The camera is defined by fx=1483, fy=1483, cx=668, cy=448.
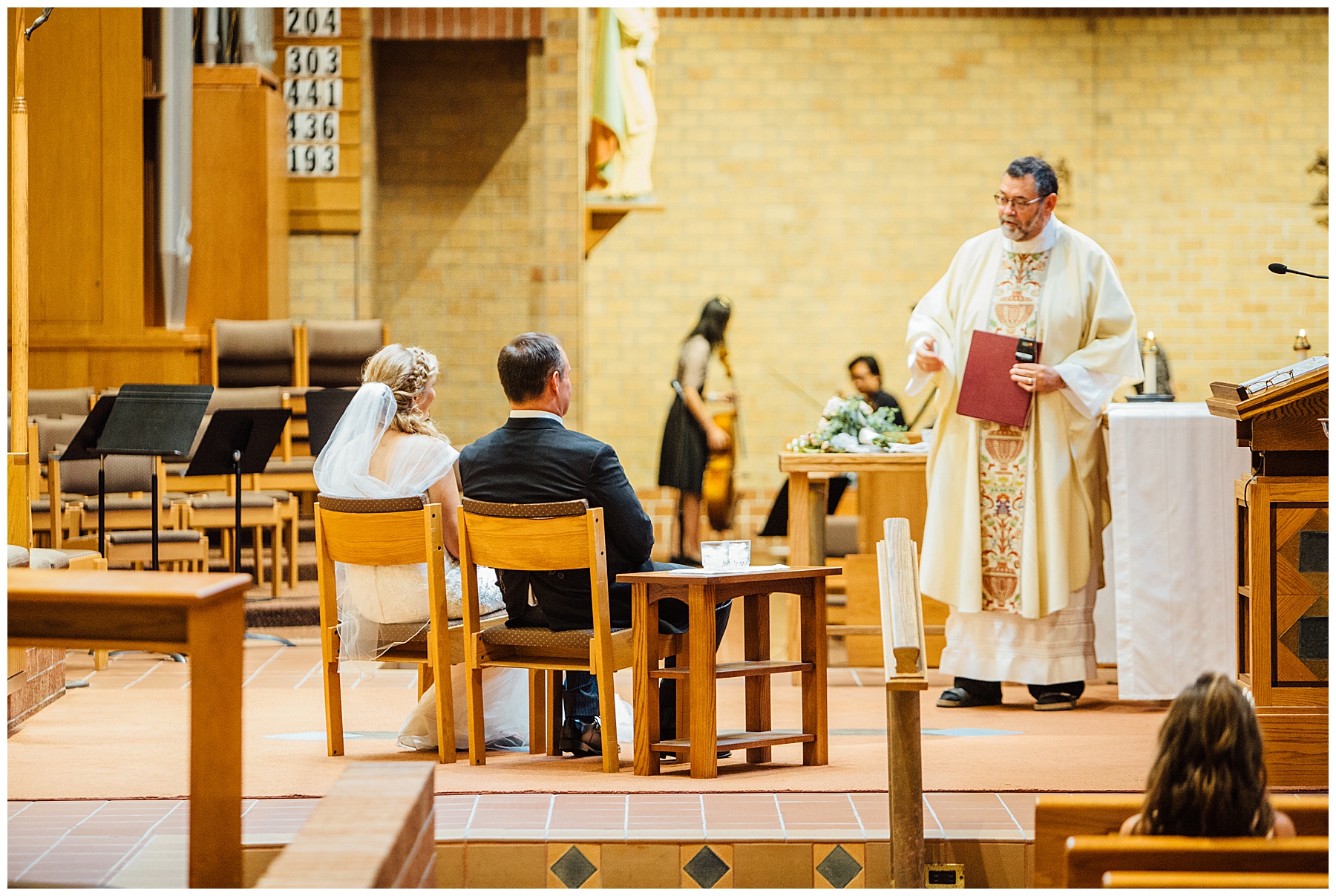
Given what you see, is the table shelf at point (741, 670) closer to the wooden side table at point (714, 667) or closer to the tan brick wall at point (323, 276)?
the wooden side table at point (714, 667)

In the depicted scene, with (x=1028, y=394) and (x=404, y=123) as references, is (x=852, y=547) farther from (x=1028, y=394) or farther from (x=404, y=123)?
(x=404, y=123)

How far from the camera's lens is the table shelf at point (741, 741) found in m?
3.87

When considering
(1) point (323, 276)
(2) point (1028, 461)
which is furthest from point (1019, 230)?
(1) point (323, 276)

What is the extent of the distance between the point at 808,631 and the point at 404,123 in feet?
24.5

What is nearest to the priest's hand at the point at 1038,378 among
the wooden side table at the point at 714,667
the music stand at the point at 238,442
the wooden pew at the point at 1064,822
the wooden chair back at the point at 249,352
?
the wooden side table at the point at 714,667

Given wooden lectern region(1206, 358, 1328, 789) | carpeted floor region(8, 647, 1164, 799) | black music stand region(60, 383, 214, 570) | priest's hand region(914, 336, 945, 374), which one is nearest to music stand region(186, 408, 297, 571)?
black music stand region(60, 383, 214, 570)

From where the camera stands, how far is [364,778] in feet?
8.68

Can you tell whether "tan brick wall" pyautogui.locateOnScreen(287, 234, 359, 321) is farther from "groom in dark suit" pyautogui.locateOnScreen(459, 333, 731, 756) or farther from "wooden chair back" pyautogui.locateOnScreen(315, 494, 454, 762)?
"groom in dark suit" pyautogui.locateOnScreen(459, 333, 731, 756)

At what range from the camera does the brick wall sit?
463 cm

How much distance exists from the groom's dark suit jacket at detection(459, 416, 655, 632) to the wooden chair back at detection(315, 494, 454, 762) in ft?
0.55

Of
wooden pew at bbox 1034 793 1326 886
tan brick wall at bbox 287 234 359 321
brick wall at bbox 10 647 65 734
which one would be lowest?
brick wall at bbox 10 647 65 734

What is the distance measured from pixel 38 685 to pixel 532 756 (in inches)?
71.6

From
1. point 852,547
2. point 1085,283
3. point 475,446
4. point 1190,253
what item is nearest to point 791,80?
point 1190,253

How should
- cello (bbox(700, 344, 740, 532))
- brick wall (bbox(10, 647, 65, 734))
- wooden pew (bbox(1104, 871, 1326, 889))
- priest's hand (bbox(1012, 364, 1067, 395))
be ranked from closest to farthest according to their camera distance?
wooden pew (bbox(1104, 871, 1326, 889))
brick wall (bbox(10, 647, 65, 734))
priest's hand (bbox(1012, 364, 1067, 395))
cello (bbox(700, 344, 740, 532))
